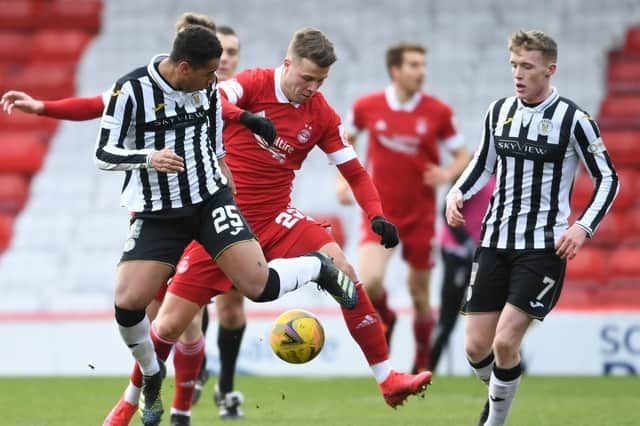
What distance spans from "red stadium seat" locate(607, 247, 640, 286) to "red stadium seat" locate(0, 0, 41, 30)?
26.2ft

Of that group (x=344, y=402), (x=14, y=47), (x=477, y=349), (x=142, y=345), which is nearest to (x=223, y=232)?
(x=142, y=345)

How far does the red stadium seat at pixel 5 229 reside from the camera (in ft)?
45.3

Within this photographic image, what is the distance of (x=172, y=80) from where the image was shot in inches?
225

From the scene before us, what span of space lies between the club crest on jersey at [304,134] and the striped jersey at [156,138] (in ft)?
2.29

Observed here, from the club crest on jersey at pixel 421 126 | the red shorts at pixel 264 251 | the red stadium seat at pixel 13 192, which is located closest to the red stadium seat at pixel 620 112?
the club crest on jersey at pixel 421 126

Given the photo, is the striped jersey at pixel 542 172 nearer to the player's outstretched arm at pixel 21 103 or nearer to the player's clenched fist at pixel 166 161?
the player's clenched fist at pixel 166 161

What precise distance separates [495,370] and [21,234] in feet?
29.5

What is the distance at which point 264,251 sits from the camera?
659 cm

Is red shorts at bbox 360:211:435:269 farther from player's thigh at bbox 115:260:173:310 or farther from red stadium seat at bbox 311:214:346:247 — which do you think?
player's thigh at bbox 115:260:173:310

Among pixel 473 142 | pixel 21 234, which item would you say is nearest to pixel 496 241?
pixel 473 142

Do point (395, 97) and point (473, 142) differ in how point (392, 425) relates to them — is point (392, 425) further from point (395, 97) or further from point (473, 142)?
point (473, 142)

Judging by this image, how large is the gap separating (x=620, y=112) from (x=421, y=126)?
4.70 metres

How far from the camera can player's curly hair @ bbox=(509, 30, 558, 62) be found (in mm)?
5949

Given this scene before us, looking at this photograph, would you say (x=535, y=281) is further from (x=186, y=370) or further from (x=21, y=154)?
(x=21, y=154)
